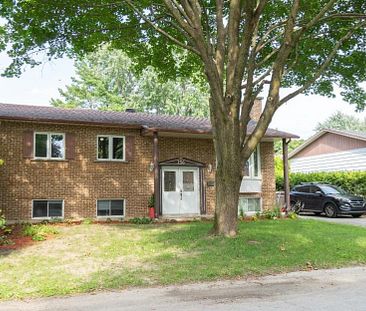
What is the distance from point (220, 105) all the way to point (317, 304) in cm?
649

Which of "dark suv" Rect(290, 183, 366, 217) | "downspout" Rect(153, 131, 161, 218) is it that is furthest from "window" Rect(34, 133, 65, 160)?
"dark suv" Rect(290, 183, 366, 217)

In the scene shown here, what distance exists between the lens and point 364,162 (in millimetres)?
30391

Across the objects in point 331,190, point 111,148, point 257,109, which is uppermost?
point 257,109

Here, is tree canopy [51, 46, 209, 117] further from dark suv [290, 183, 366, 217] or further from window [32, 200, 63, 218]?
window [32, 200, 63, 218]

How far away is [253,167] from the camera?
21422 mm

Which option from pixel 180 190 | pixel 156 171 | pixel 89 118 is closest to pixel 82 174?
pixel 89 118

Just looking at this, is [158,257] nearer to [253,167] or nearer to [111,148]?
[111,148]

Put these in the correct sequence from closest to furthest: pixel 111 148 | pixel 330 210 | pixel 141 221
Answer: pixel 141 221
pixel 111 148
pixel 330 210

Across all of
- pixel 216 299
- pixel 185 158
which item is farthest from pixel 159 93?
pixel 216 299

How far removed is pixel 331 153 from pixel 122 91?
26.3 m

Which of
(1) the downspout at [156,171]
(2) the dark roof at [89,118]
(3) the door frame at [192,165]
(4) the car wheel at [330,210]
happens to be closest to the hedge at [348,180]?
(4) the car wheel at [330,210]

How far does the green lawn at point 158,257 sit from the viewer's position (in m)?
7.97

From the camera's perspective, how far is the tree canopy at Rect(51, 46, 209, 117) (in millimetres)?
47938

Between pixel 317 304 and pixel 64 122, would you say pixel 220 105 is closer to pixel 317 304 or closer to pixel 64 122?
pixel 317 304
